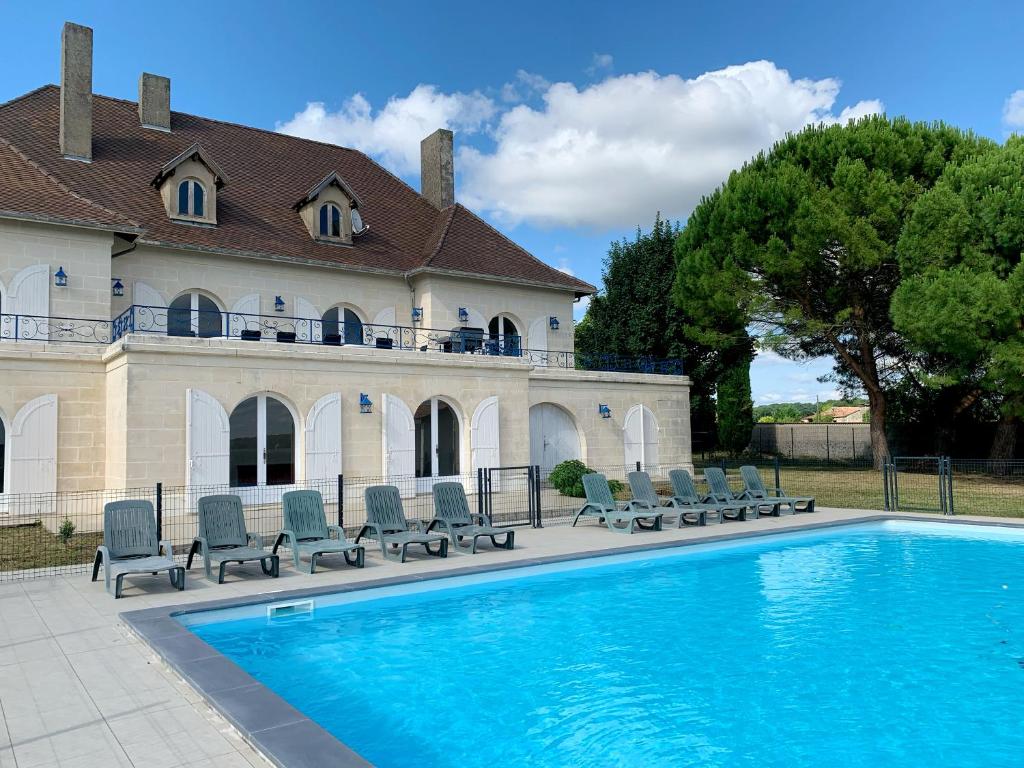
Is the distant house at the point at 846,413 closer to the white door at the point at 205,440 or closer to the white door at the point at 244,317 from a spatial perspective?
the white door at the point at 244,317

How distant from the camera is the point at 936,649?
7.95 meters

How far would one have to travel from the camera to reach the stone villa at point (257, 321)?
1630cm

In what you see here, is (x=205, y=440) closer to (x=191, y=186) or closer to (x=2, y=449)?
(x=2, y=449)

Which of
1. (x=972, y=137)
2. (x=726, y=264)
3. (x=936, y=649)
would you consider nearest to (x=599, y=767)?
(x=936, y=649)

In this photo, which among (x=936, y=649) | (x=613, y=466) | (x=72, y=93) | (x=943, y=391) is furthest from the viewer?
(x=943, y=391)

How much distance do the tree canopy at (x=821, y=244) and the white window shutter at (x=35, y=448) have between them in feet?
73.3

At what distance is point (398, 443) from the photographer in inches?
736

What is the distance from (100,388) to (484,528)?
10.2 m

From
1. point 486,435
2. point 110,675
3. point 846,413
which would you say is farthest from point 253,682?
point 846,413

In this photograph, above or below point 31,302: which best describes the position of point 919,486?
below

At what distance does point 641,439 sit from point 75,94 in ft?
64.4

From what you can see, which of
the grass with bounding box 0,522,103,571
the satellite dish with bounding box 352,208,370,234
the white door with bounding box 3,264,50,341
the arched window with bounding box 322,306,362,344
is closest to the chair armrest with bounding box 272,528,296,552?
the grass with bounding box 0,522,103,571

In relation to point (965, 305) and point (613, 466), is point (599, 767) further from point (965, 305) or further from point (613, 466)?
point (965, 305)

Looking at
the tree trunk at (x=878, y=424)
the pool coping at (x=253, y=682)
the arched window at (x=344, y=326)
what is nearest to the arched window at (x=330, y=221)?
the arched window at (x=344, y=326)
